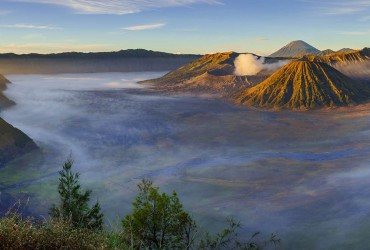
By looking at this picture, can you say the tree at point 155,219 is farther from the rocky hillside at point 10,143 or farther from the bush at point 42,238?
the rocky hillside at point 10,143

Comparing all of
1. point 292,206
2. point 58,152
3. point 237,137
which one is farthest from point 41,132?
point 292,206

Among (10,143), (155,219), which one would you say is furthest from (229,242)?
(10,143)

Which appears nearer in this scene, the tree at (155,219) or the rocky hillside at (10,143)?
the tree at (155,219)

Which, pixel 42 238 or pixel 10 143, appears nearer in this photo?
pixel 42 238

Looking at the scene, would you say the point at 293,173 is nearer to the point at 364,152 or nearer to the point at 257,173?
the point at 257,173

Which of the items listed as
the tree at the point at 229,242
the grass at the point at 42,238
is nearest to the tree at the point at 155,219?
the tree at the point at 229,242

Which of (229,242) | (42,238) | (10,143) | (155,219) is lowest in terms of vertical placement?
(229,242)

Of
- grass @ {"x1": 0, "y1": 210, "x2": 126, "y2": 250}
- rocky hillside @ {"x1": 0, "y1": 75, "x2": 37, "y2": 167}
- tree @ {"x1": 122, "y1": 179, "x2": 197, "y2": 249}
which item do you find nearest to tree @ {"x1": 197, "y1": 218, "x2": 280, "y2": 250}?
tree @ {"x1": 122, "y1": 179, "x2": 197, "y2": 249}

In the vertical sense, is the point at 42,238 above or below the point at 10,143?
above

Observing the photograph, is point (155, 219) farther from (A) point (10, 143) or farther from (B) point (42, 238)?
(A) point (10, 143)

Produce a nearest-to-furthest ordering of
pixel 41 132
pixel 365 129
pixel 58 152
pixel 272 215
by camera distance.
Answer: pixel 272 215 → pixel 58 152 → pixel 41 132 → pixel 365 129

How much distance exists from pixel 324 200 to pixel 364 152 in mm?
65508

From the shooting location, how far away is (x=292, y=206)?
9219cm

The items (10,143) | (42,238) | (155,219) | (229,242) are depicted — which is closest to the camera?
(42,238)
